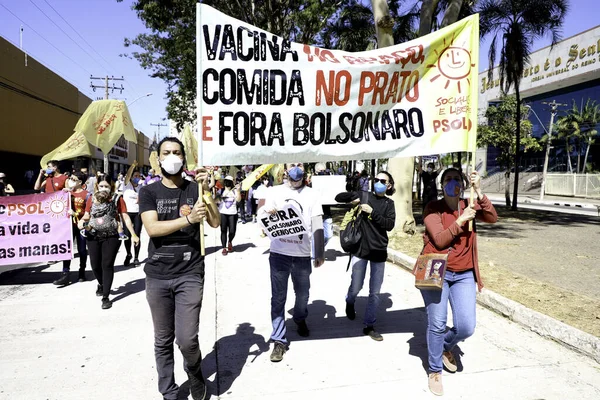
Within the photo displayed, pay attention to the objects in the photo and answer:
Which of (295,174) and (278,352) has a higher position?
(295,174)

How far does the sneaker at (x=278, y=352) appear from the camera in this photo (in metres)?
4.02

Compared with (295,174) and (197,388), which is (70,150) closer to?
(295,174)

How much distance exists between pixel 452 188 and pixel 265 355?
2.38 meters

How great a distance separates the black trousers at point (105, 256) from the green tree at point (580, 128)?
4017cm

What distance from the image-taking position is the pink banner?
697 centimetres

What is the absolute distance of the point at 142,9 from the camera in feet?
52.7

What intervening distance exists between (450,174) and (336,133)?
43.5 inches

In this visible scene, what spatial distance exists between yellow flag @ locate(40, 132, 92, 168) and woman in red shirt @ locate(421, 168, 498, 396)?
32.4ft

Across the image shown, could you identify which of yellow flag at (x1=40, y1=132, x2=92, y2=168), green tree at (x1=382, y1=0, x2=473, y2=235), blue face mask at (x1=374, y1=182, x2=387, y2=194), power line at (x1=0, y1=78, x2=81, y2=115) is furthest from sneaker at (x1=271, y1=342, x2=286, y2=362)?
power line at (x1=0, y1=78, x2=81, y2=115)

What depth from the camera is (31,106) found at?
29016 mm

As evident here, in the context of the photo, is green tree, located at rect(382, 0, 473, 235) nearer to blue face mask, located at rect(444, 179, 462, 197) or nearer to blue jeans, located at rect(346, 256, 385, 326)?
blue jeans, located at rect(346, 256, 385, 326)

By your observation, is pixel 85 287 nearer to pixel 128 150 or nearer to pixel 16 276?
pixel 16 276

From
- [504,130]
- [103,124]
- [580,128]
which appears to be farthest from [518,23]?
[580,128]

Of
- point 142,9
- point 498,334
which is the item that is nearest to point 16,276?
point 498,334
